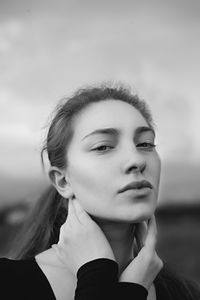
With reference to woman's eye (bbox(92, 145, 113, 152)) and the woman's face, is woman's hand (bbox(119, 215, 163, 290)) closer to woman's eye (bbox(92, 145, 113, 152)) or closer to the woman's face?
the woman's face

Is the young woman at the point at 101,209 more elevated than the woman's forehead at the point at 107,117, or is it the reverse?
the woman's forehead at the point at 107,117

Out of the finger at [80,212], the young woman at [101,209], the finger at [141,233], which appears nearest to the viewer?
the young woman at [101,209]

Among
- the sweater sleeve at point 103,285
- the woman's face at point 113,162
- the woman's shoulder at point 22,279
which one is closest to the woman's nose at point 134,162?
the woman's face at point 113,162

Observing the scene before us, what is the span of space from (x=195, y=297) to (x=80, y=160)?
2.55 feet

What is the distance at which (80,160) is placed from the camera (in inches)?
68.4

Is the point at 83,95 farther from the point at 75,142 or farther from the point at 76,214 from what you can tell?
the point at 76,214

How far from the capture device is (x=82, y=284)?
145 cm

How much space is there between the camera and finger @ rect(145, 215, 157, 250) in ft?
5.64

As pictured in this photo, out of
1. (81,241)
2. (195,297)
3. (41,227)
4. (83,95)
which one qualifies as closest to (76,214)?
(81,241)

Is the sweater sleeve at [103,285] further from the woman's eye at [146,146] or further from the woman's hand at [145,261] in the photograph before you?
the woman's eye at [146,146]

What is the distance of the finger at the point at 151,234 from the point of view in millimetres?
1720

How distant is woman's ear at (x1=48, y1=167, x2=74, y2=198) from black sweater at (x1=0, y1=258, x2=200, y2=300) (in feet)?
0.91

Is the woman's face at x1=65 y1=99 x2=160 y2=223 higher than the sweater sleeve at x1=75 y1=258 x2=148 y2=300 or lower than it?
higher

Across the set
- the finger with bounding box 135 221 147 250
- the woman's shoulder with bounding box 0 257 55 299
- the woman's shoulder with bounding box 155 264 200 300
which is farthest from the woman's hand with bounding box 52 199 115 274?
the woman's shoulder with bounding box 155 264 200 300
